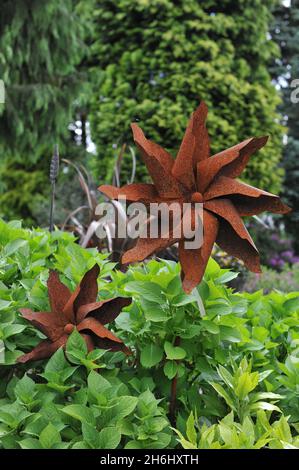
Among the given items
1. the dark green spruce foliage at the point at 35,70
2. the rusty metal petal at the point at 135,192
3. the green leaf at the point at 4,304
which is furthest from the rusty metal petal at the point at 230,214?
the dark green spruce foliage at the point at 35,70

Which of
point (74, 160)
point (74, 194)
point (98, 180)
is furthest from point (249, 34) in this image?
point (74, 160)

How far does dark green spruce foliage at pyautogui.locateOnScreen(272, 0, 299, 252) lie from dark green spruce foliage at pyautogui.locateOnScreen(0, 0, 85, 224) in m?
4.67

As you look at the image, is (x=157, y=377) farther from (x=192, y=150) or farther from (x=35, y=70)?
(x=35, y=70)

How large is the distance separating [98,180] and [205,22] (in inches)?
93.3

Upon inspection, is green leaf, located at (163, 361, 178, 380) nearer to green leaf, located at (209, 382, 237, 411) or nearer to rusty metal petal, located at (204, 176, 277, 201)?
green leaf, located at (209, 382, 237, 411)

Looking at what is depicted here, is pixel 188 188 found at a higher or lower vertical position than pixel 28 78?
lower

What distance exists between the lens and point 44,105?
715 cm

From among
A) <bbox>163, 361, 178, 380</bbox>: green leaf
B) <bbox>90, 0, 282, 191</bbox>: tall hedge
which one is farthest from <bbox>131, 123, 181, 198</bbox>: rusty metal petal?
<bbox>90, 0, 282, 191</bbox>: tall hedge

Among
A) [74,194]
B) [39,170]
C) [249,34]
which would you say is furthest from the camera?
[39,170]

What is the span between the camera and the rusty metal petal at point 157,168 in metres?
1.01

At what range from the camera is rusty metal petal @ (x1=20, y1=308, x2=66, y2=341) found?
108 cm

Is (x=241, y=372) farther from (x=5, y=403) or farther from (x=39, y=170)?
(x=39, y=170)

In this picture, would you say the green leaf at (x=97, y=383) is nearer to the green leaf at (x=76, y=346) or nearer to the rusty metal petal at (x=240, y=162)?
the green leaf at (x=76, y=346)

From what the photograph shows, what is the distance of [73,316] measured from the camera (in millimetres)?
1107
